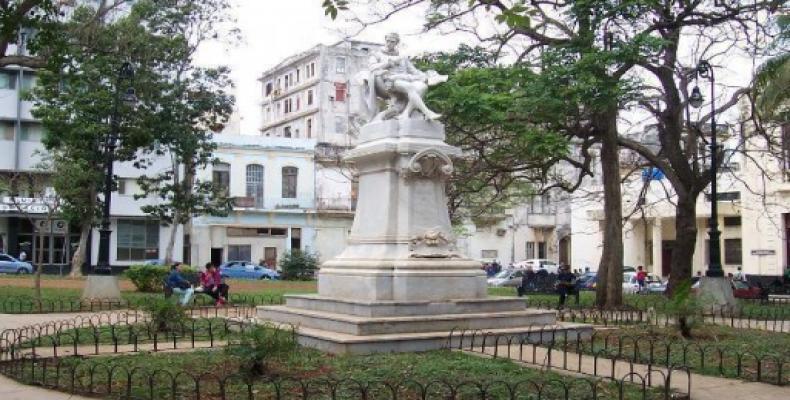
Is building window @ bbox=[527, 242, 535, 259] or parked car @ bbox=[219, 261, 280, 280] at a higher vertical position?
building window @ bbox=[527, 242, 535, 259]

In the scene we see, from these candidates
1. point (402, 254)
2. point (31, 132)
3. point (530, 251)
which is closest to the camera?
point (402, 254)

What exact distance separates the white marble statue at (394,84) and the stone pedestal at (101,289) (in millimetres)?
9822

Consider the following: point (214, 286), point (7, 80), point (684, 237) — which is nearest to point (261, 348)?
point (214, 286)

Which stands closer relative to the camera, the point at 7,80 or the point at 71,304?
the point at 71,304

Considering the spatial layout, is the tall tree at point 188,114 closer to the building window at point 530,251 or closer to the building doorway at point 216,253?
the building doorway at point 216,253

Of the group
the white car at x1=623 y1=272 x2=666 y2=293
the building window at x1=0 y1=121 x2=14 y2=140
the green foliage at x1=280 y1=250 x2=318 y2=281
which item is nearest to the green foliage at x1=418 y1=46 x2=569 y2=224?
the white car at x1=623 y1=272 x2=666 y2=293

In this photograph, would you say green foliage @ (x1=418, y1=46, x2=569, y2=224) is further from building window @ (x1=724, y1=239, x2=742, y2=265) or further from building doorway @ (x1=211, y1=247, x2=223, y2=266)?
building doorway @ (x1=211, y1=247, x2=223, y2=266)

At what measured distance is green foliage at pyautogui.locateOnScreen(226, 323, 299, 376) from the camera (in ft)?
27.7

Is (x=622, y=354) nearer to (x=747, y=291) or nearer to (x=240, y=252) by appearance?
(x=747, y=291)

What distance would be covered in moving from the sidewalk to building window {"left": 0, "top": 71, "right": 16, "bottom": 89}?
129 ft

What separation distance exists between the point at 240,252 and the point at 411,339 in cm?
4416

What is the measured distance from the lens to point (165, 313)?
492 inches

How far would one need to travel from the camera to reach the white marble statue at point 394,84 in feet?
43.9

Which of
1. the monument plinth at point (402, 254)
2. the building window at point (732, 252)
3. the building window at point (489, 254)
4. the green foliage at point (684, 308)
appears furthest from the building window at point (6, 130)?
the green foliage at point (684, 308)
